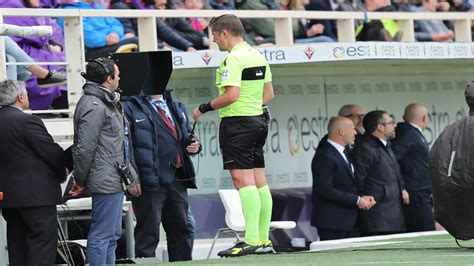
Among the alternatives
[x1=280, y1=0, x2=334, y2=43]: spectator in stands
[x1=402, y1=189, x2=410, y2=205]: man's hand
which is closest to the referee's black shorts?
[x1=402, y1=189, x2=410, y2=205]: man's hand

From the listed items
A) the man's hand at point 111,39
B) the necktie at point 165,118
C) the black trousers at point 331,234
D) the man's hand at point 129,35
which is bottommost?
the black trousers at point 331,234

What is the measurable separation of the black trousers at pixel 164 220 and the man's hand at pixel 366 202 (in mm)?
3335

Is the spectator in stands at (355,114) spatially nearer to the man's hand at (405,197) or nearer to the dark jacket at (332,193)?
the man's hand at (405,197)

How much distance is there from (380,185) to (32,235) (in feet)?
21.0

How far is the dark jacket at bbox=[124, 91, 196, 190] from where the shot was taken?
14133mm

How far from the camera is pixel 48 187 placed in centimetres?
1273

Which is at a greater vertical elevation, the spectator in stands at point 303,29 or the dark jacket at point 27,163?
the spectator in stands at point 303,29

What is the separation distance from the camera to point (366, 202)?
57.1 ft

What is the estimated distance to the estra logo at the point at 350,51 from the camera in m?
17.4

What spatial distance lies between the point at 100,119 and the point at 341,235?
5397mm

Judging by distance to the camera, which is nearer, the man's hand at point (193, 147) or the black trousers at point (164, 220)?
the black trousers at point (164, 220)

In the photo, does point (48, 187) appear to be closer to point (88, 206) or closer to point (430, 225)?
point (88, 206)

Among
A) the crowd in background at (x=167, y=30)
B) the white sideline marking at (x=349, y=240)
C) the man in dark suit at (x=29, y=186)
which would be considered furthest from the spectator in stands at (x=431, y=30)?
the man in dark suit at (x=29, y=186)

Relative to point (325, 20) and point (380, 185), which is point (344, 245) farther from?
point (325, 20)
